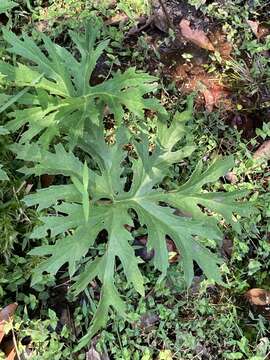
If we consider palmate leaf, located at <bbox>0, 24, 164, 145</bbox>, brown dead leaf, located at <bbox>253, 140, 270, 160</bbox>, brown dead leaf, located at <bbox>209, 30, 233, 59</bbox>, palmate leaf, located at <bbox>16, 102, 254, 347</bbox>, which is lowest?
brown dead leaf, located at <bbox>253, 140, 270, 160</bbox>

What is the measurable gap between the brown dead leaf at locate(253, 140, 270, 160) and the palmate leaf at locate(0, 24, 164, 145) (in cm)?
84

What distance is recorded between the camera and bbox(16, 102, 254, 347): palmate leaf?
2562mm

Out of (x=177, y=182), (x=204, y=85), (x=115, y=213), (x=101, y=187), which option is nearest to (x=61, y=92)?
(x=101, y=187)

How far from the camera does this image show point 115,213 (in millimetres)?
2680

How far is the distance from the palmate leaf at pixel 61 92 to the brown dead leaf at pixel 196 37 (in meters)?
0.94

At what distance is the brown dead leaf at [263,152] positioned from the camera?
335 centimetres

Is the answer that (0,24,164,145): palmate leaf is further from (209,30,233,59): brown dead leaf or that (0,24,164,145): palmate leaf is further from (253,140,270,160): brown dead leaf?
(209,30,233,59): brown dead leaf

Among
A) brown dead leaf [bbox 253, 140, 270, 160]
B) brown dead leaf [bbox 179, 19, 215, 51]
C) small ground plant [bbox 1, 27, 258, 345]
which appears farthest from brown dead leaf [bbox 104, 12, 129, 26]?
brown dead leaf [bbox 253, 140, 270, 160]

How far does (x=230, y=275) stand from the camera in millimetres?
3152

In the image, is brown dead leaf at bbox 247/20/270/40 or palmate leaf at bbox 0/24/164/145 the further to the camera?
brown dead leaf at bbox 247/20/270/40

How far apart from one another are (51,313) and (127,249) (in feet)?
1.83

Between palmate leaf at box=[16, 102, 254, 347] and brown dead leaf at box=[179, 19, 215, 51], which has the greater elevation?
brown dead leaf at box=[179, 19, 215, 51]

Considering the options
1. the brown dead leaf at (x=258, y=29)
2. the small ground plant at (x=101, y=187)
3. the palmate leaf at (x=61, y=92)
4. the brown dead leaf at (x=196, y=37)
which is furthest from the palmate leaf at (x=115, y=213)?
the brown dead leaf at (x=258, y=29)

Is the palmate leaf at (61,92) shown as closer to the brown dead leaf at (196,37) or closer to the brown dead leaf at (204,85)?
the brown dead leaf at (204,85)
